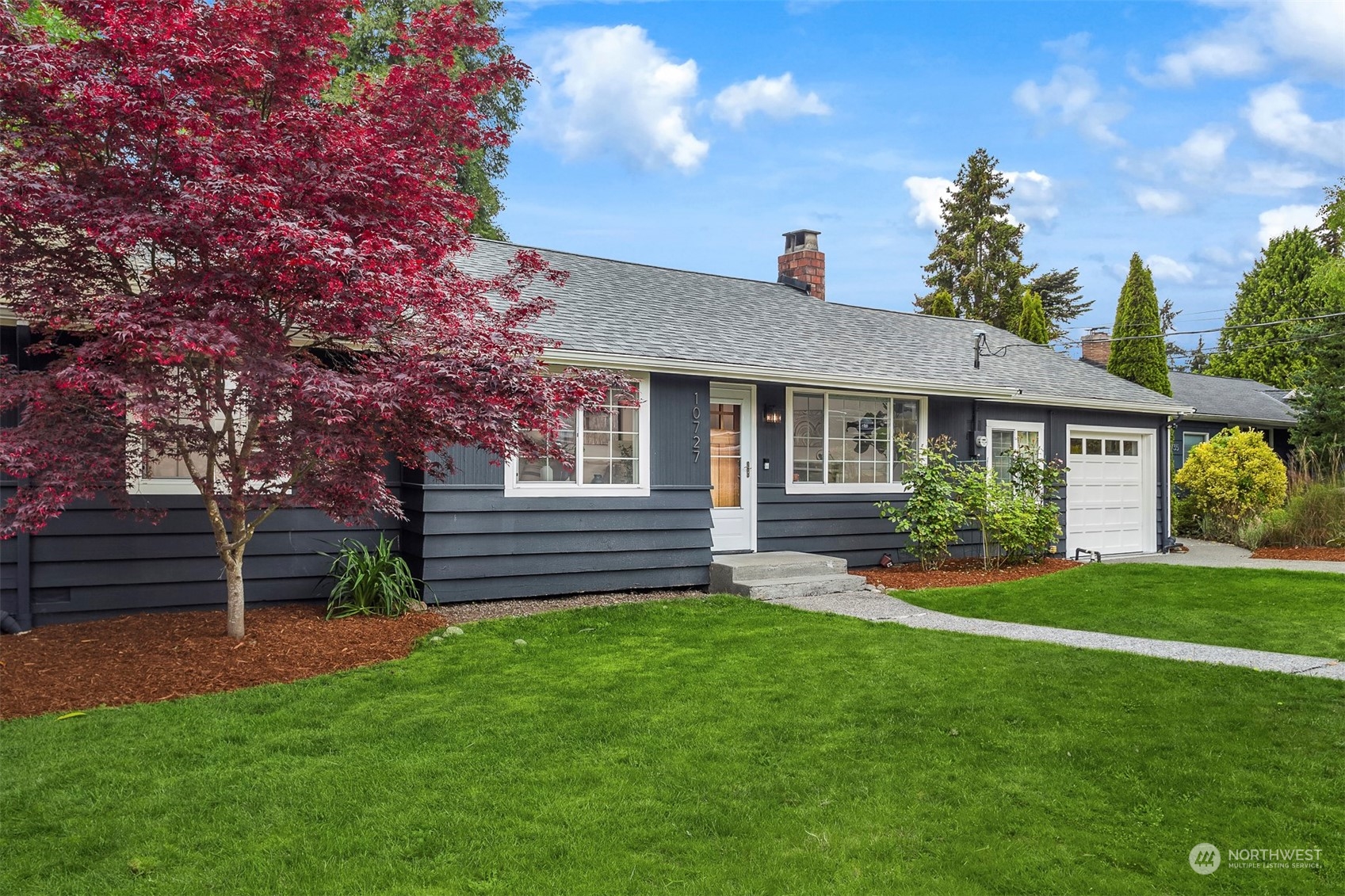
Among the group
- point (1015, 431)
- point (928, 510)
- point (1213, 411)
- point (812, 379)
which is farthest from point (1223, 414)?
point (812, 379)

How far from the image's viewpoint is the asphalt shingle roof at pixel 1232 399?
20141 mm

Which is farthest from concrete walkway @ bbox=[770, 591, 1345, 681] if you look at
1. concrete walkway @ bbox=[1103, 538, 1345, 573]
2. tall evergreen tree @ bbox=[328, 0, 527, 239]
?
tall evergreen tree @ bbox=[328, 0, 527, 239]

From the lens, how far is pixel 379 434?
6.00 metres

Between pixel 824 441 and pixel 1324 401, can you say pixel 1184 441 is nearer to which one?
pixel 1324 401

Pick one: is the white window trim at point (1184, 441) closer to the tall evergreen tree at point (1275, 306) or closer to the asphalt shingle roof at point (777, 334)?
the asphalt shingle roof at point (777, 334)

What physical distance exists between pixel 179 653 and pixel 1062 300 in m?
40.8

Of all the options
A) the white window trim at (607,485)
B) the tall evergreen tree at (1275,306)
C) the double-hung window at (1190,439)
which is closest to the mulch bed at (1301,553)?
the double-hung window at (1190,439)

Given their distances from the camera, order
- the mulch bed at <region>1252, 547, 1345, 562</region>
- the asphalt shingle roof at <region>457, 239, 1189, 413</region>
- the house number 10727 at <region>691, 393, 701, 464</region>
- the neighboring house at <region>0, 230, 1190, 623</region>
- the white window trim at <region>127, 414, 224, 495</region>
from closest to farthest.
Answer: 1. the white window trim at <region>127, 414, 224, 495</region>
2. the neighboring house at <region>0, 230, 1190, 623</region>
3. the house number 10727 at <region>691, 393, 701, 464</region>
4. the asphalt shingle roof at <region>457, 239, 1189, 413</region>
5. the mulch bed at <region>1252, 547, 1345, 562</region>

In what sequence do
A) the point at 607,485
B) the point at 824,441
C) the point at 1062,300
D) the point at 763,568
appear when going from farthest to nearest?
the point at 1062,300, the point at 824,441, the point at 763,568, the point at 607,485

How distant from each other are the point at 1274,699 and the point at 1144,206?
24.0m

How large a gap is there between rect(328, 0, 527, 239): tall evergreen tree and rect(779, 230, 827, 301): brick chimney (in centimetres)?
652

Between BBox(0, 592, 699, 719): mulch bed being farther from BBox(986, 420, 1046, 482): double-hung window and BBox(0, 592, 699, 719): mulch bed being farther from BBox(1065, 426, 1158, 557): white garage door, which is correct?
BBox(1065, 426, 1158, 557): white garage door

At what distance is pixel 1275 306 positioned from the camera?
108 ft

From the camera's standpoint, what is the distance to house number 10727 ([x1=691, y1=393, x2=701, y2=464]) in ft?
30.7
